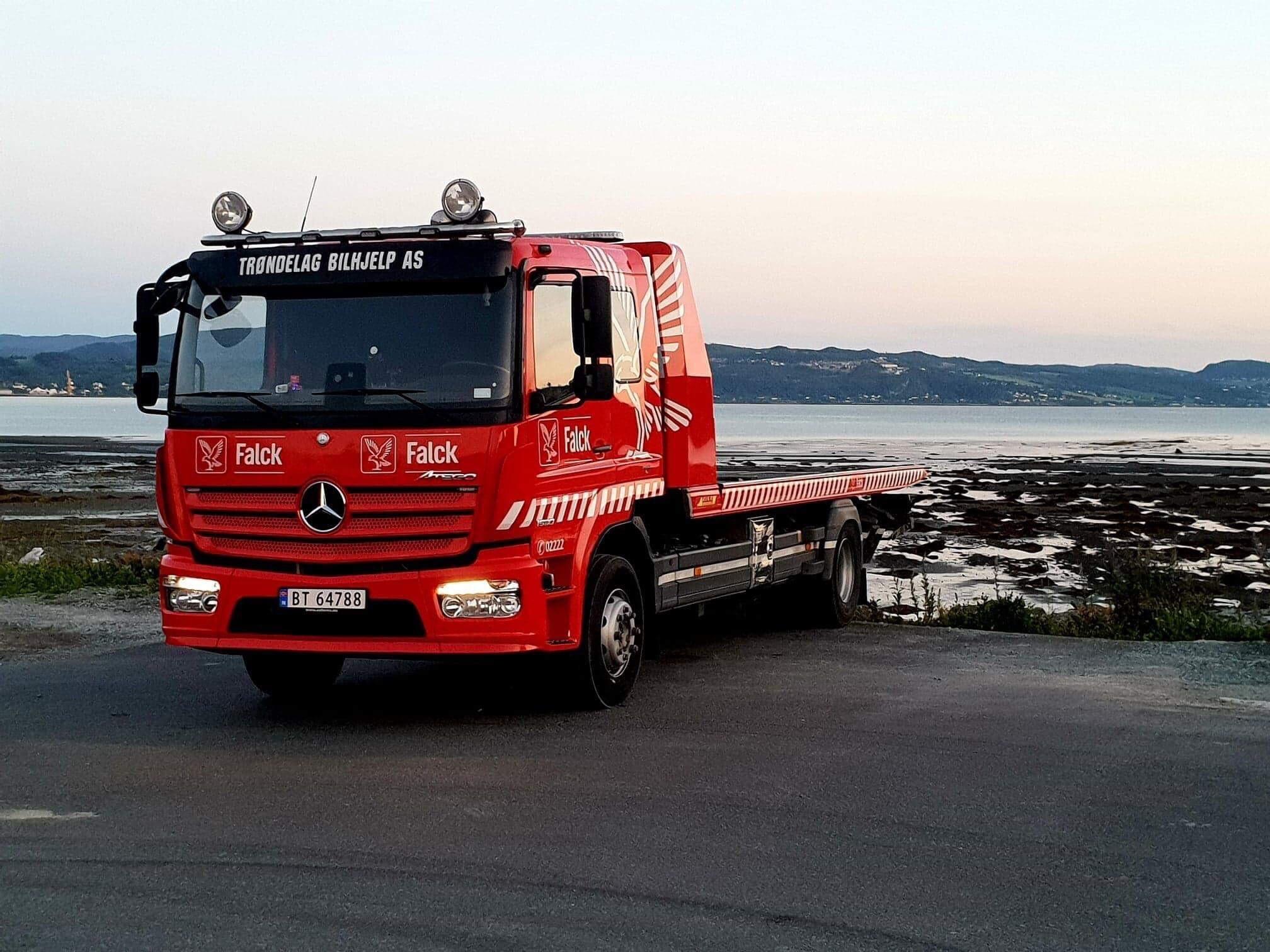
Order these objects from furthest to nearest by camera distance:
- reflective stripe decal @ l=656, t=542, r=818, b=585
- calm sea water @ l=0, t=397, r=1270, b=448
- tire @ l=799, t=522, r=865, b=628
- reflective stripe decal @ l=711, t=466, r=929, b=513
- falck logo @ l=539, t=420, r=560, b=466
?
calm sea water @ l=0, t=397, r=1270, b=448 < tire @ l=799, t=522, r=865, b=628 < reflective stripe decal @ l=711, t=466, r=929, b=513 < reflective stripe decal @ l=656, t=542, r=818, b=585 < falck logo @ l=539, t=420, r=560, b=466

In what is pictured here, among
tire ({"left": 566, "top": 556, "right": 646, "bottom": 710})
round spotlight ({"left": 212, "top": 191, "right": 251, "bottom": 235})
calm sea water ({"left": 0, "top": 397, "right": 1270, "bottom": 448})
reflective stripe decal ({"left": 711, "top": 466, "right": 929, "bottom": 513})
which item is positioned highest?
round spotlight ({"left": 212, "top": 191, "right": 251, "bottom": 235})

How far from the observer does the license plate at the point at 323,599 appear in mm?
8547

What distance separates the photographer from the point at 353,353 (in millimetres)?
8805

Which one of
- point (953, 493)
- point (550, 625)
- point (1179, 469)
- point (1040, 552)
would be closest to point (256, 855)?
point (550, 625)

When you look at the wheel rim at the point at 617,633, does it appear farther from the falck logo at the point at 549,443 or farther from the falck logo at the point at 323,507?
the falck logo at the point at 323,507

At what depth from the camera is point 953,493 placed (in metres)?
44.0

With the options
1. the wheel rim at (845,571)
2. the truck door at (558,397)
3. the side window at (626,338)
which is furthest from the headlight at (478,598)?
the wheel rim at (845,571)

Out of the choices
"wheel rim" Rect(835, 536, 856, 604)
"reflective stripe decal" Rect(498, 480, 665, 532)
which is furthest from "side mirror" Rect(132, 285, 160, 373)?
"wheel rim" Rect(835, 536, 856, 604)

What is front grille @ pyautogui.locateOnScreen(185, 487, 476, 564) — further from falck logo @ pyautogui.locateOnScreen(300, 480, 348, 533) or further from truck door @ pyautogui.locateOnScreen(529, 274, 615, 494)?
truck door @ pyautogui.locateOnScreen(529, 274, 615, 494)

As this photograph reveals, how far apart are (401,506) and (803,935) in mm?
4166

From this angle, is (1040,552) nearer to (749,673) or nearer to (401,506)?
(749,673)

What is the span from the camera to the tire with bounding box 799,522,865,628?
1394 centimetres

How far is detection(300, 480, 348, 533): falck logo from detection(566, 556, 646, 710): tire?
1638mm

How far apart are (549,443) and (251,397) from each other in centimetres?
178
